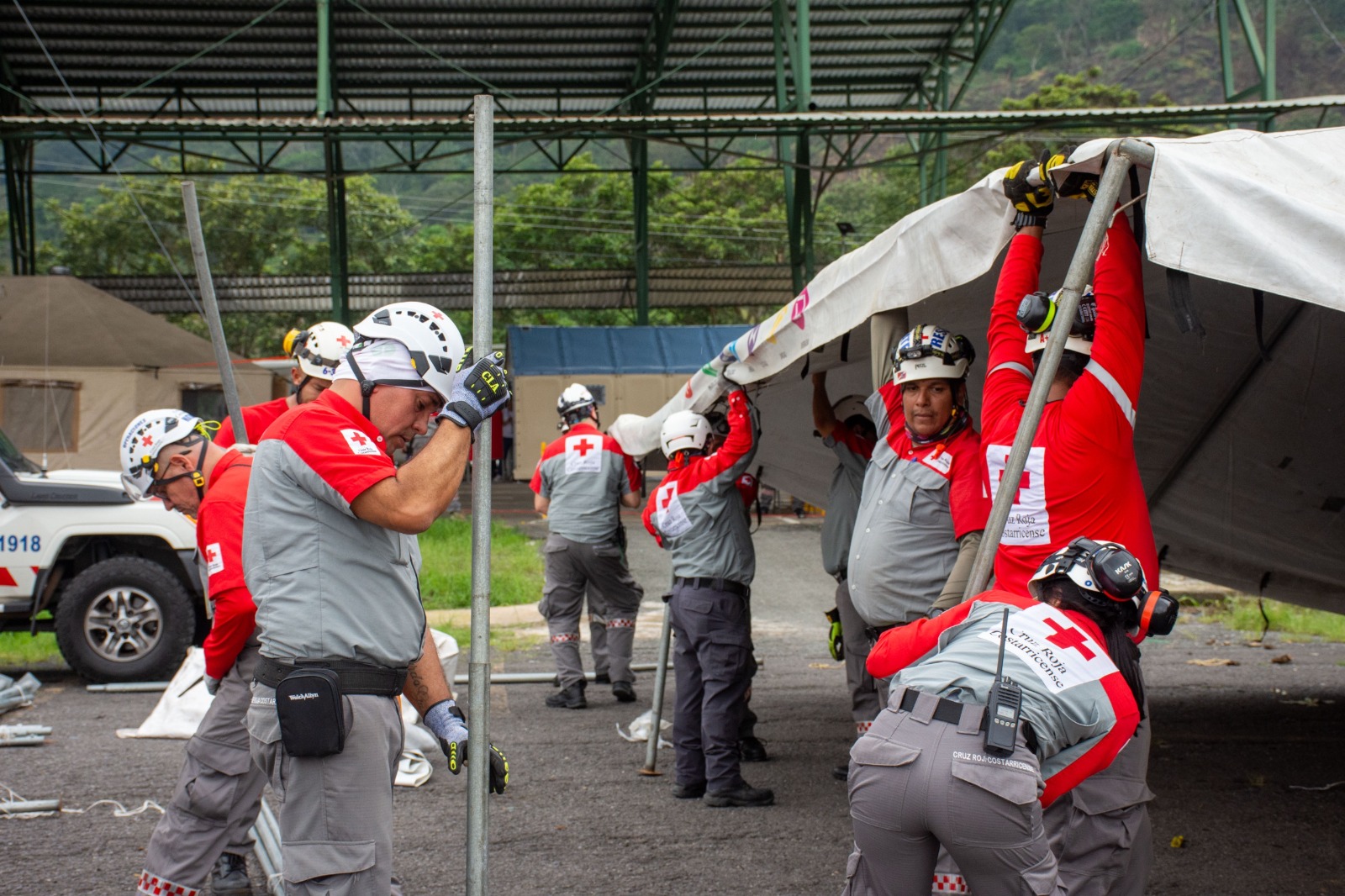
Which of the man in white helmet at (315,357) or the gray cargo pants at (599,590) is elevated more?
the man in white helmet at (315,357)

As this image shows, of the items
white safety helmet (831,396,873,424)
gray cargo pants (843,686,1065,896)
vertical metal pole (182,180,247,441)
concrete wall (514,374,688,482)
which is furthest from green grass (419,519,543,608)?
gray cargo pants (843,686,1065,896)

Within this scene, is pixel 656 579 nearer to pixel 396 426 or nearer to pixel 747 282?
pixel 396 426

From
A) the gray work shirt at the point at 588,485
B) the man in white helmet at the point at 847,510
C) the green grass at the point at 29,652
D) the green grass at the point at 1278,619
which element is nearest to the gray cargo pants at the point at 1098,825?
the man in white helmet at the point at 847,510

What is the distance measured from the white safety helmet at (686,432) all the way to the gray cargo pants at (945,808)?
3.98 m

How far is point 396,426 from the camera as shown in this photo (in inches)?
132

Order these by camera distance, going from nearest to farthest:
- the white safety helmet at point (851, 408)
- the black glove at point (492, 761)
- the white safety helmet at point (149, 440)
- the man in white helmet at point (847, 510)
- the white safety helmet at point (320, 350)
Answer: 1. the black glove at point (492, 761)
2. the white safety helmet at point (149, 440)
3. the white safety helmet at point (320, 350)
4. the man in white helmet at point (847, 510)
5. the white safety helmet at point (851, 408)

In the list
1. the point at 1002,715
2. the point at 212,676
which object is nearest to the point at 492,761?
the point at 1002,715

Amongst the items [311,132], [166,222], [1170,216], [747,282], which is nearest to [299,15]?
[311,132]

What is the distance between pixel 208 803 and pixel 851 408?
395 centimetres

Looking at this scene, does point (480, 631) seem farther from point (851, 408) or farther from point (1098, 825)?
point (851, 408)

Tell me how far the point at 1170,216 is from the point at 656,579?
487 inches

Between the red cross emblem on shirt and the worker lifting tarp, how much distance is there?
96 cm

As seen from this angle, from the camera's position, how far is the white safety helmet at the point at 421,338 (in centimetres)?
329

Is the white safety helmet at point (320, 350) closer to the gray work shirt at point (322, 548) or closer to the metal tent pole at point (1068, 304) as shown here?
the gray work shirt at point (322, 548)
